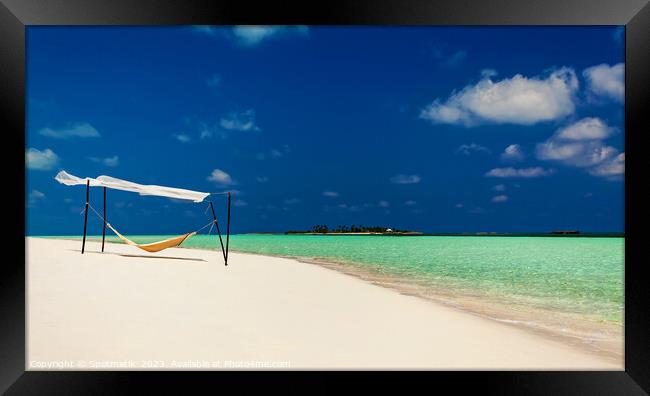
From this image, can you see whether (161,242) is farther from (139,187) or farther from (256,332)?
(256,332)

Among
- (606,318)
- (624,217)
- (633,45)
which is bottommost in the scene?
(606,318)

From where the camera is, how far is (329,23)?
1.93 meters

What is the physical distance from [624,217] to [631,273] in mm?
242

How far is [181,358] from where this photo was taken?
2.28 metres

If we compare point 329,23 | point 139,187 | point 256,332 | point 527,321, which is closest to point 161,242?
point 139,187

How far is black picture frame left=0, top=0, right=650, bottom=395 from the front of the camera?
1787mm

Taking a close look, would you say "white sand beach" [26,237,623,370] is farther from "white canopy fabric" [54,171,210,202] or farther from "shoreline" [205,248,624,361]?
"white canopy fabric" [54,171,210,202]

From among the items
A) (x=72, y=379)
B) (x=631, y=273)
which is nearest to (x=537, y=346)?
(x=631, y=273)

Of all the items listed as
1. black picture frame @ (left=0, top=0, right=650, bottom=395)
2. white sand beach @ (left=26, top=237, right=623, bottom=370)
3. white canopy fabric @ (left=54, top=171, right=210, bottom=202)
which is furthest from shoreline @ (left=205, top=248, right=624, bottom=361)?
white canopy fabric @ (left=54, top=171, right=210, bottom=202)

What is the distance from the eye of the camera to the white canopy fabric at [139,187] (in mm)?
5887

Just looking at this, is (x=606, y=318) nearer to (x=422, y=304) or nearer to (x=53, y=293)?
(x=422, y=304)

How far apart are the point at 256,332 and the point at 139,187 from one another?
4060 millimetres

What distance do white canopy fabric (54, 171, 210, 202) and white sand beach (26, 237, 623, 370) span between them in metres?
1.63

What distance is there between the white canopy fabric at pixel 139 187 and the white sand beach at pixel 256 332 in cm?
163
